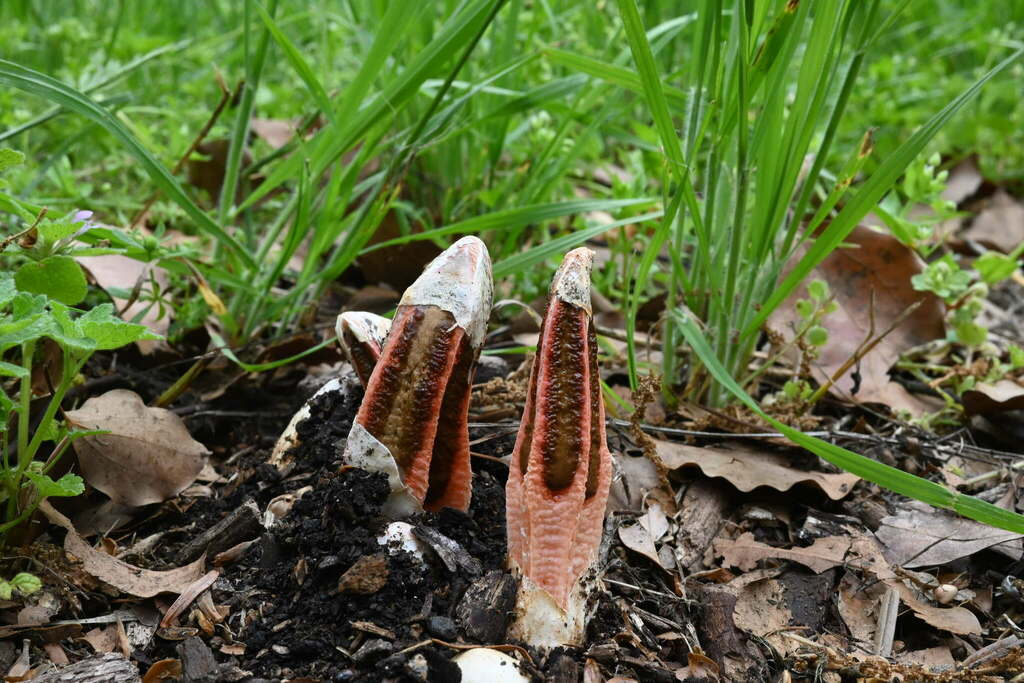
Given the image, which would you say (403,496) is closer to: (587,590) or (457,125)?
(587,590)

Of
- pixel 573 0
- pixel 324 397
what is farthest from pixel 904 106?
pixel 324 397

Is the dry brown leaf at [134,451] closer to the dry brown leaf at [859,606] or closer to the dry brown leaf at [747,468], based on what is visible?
the dry brown leaf at [747,468]

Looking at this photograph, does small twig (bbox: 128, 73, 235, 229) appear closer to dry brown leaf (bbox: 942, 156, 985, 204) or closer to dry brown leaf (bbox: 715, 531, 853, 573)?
dry brown leaf (bbox: 715, 531, 853, 573)

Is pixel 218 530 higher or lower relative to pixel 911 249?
lower

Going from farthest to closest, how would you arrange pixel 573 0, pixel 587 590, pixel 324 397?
pixel 573 0 → pixel 324 397 → pixel 587 590

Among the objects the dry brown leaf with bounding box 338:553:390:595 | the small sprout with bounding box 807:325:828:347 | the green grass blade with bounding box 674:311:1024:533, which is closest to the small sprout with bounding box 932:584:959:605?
the green grass blade with bounding box 674:311:1024:533
